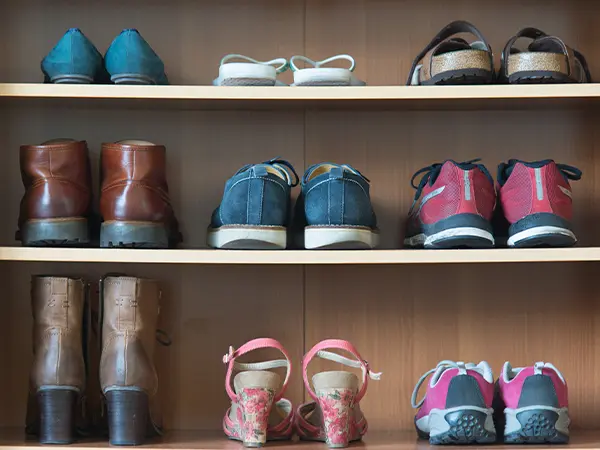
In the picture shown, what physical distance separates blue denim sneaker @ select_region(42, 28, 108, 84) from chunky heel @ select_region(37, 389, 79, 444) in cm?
67

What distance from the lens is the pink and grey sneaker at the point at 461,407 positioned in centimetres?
178

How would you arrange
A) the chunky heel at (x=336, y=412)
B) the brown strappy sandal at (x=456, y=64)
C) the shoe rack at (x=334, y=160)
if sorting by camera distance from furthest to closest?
the shoe rack at (x=334, y=160)
the brown strappy sandal at (x=456, y=64)
the chunky heel at (x=336, y=412)

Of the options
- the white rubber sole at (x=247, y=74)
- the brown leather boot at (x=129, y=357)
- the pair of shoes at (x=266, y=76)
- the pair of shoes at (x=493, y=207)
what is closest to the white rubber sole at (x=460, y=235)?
the pair of shoes at (x=493, y=207)

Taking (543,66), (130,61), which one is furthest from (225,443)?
(543,66)

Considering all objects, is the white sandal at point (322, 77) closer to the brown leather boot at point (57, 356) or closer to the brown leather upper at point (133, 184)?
the brown leather upper at point (133, 184)

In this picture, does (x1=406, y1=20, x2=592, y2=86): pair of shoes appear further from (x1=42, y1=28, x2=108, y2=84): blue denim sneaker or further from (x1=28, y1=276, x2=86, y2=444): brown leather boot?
(x1=28, y1=276, x2=86, y2=444): brown leather boot

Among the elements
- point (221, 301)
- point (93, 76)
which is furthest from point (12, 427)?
point (93, 76)

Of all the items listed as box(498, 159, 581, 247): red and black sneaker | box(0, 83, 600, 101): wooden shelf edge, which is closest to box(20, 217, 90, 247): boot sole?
box(0, 83, 600, 101): wooden shelf edge

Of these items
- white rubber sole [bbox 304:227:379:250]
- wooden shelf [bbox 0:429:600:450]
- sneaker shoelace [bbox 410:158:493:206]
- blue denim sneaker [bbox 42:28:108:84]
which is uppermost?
blue denim sneaker [bbox 42:28:108:84]

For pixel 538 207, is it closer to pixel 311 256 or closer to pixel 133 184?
pixel 311 256

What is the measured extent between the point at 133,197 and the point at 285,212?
326mm

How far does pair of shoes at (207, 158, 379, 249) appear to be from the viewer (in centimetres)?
179

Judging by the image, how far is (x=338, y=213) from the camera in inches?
70.5

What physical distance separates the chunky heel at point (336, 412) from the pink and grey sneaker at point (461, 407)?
0.61ft
